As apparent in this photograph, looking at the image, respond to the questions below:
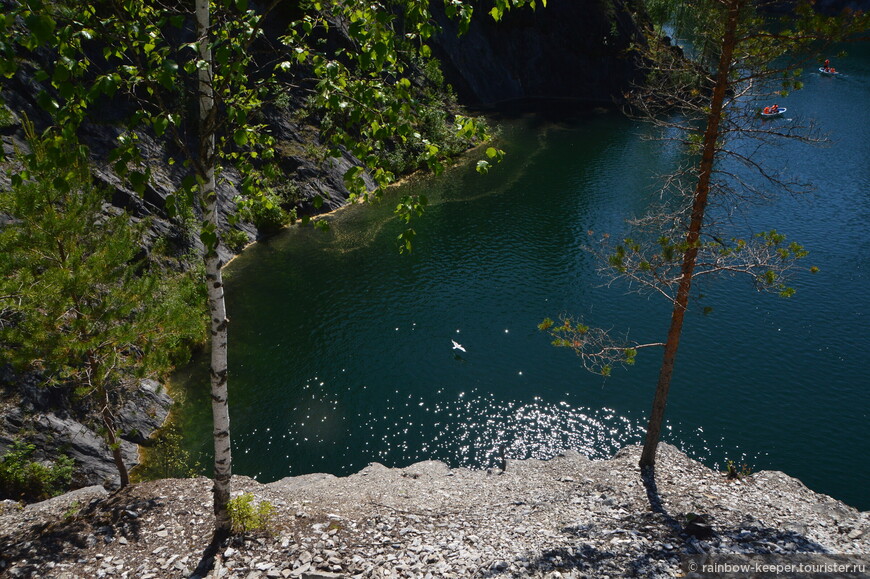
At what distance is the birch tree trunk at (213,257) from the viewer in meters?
8.95

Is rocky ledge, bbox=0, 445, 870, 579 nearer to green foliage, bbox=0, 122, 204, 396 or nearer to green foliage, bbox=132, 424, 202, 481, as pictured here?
green foliage, bbox=0, 122, 204, 396

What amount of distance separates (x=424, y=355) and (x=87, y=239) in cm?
1785

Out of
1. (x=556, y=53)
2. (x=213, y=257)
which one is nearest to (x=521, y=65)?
(x=556, y=53)

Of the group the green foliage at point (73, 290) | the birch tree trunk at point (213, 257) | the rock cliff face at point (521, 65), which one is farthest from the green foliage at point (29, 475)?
the rock cliff face at point (521, 65)

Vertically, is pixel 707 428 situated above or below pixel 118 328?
below

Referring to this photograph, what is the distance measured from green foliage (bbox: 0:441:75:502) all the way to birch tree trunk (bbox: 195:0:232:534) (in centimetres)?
866

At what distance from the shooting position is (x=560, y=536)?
13766 millimetres

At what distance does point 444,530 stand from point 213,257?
29.1ft

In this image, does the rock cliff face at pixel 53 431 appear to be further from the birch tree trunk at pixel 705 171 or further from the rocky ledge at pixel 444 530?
the birch tree trunk at pixel 705 171

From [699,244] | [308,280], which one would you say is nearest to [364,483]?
[699,244]

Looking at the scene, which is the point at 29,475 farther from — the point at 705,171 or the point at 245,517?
the point at 705,171

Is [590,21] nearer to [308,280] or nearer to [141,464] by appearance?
[308,280]

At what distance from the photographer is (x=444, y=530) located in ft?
46.1

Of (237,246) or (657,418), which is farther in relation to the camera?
(237,246)
